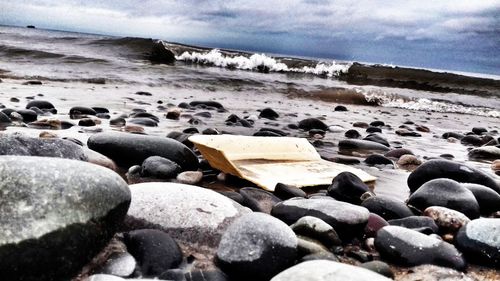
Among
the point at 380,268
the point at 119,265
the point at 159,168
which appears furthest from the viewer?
the point at 159,168

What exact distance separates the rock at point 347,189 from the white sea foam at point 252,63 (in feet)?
51.5

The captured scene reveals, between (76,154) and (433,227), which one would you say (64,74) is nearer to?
(76,154)

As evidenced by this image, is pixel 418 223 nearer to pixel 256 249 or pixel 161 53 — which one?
pixel 256 249

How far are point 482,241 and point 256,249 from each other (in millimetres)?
949

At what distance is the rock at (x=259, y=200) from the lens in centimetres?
230

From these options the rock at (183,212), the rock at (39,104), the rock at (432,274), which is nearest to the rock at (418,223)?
the rock at (432,274)

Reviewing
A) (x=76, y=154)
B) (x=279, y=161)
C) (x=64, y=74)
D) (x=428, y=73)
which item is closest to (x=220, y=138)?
(x=279, y=161)

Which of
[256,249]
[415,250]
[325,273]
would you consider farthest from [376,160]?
[325,273]

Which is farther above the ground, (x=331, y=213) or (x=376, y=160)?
(x=331, y=213)

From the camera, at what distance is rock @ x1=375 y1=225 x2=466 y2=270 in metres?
1.82

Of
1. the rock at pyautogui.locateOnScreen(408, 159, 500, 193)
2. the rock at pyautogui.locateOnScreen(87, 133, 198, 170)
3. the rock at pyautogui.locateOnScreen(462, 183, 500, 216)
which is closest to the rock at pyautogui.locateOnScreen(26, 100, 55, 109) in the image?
the rock at pyautogui.locateOnScreen(87, 133, 198, 170)

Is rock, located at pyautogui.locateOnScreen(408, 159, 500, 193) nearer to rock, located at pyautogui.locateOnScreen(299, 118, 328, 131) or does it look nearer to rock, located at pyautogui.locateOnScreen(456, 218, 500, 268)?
rock, located at pyautogui.locateOnScreen(456, 218, 500, 268)

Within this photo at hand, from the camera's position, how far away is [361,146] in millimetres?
4621

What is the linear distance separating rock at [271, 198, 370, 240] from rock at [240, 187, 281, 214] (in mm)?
148
